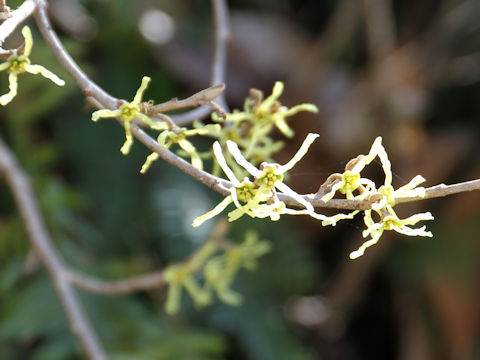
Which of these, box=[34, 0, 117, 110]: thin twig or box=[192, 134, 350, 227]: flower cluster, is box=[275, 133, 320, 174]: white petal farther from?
box=[34, 0, 117, 110]: thin twig

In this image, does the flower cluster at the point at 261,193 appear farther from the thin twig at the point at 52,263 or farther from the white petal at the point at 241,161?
the thin twig at the point at 52,263

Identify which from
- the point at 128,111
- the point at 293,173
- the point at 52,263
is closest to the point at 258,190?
the point at 128,111

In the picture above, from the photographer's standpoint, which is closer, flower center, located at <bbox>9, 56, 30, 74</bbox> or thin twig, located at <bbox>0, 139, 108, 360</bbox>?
flower center, located at <bbox>9, 56, 30, 74</bbox>

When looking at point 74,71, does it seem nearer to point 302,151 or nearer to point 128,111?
point 128,111

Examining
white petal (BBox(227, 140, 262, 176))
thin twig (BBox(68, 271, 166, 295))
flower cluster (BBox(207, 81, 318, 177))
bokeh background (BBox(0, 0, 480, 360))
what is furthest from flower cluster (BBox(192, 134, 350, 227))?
bokeh background (BBox(0, 0, 480, 360))

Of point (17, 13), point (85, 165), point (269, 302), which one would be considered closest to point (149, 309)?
point (269, 302)

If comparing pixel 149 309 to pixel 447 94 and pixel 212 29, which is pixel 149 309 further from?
pixel 447 94
